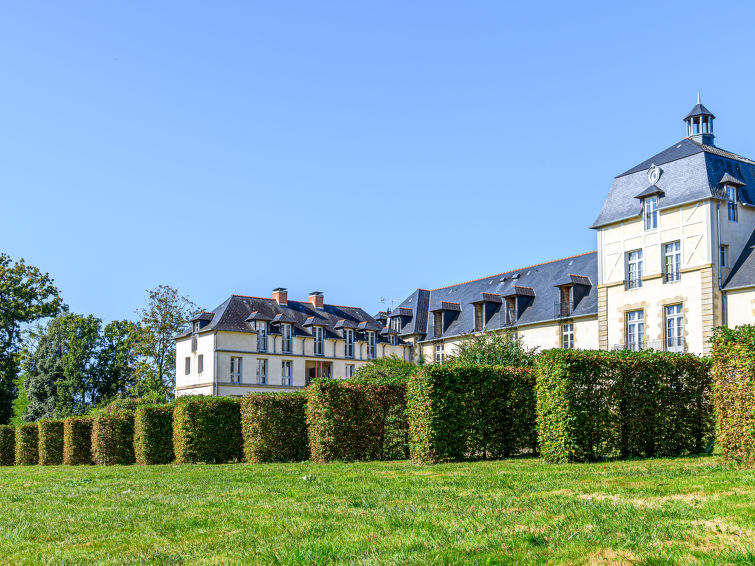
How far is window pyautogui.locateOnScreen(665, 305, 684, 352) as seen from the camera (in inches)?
1339

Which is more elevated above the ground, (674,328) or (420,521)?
(674,328)

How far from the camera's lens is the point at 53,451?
32469mm

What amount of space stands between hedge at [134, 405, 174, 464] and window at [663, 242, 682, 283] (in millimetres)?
22956

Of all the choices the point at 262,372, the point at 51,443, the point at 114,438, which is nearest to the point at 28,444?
the point at 51,443

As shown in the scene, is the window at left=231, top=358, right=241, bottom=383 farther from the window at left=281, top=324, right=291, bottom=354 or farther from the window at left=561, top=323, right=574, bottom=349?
the window at left=561, top=323, right=574, bottom=349

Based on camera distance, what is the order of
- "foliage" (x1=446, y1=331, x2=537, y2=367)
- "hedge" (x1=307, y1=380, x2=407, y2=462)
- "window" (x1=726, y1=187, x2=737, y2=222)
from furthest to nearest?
1. "window" (x1=726, y1=187, x2=737, y2=222)
2. "foliage" (x1=446, y1=331, x2=537, y2=367)
3. "hedge" (x1=307, y1=380, x2=407, y2=462)

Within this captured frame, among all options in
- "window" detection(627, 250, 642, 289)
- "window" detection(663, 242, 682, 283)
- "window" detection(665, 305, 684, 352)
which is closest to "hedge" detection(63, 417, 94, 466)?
"window" detection(665, 305, 684, 352)

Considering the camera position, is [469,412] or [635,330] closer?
[469,412]

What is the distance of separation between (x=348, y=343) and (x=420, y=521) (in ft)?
196

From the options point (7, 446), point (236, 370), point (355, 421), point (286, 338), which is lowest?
point (7, 446)

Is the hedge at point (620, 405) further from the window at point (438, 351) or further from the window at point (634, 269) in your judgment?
the window at point (438, 351)

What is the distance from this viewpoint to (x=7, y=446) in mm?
37594

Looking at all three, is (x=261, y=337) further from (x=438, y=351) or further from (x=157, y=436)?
(x=157, y=436)

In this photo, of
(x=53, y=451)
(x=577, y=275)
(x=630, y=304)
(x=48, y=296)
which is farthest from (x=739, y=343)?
(x=48, y=296)
